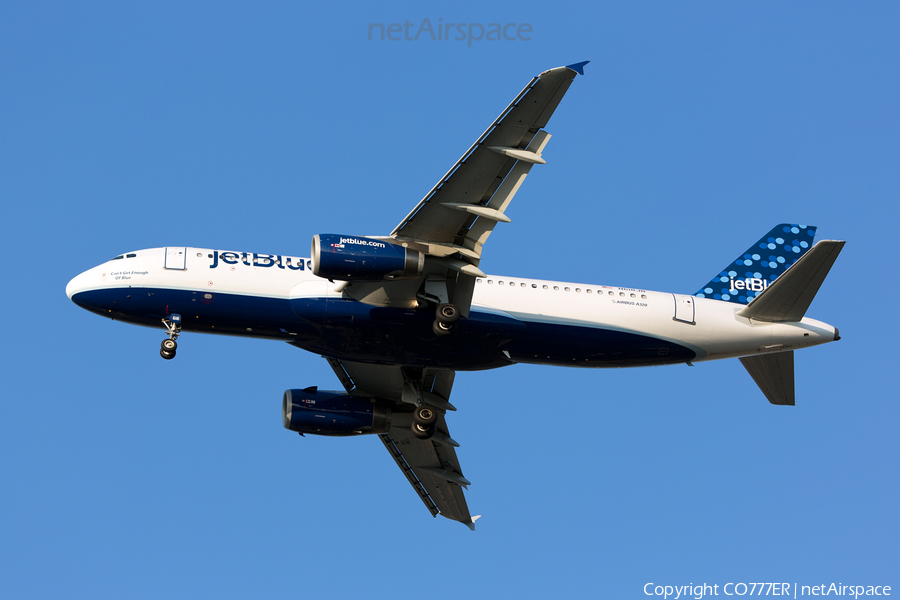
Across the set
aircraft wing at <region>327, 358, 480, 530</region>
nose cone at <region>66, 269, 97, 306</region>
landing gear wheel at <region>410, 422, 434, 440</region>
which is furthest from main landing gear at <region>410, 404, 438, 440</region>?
nose cone at <region>66, 269, 97, 306</region>

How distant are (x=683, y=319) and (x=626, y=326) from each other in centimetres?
231

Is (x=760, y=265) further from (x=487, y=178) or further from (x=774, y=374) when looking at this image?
(x=487, y=178)

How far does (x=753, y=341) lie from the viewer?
38.2 meters

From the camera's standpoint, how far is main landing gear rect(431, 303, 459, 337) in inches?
1391

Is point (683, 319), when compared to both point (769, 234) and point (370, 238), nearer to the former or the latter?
point (769, 234)

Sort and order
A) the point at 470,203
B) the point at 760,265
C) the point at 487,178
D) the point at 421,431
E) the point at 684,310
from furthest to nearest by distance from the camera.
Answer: the point at 760,265 → the point at 421,431 → the point at 684,310 → the point at 470,203 → the point at 487,178

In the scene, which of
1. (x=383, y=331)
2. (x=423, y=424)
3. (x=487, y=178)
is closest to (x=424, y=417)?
(x=423, y=424)

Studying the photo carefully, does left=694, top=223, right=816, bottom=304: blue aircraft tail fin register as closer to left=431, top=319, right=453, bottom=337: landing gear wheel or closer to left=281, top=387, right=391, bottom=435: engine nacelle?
left=431, top=319, right=453, bottom=337: landing gear wheel

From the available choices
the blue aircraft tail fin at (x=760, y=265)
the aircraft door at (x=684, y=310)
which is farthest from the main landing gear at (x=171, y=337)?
the blue aircraft tail fin at (x=760, y=265)

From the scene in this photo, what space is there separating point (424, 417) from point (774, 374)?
14.1m

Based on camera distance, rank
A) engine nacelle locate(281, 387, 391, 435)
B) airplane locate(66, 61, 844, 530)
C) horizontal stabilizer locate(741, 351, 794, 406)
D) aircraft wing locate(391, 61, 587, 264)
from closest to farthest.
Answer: aircraft wing locate(391, 61, 587, 264) → airplane locate(66, 61, 844, 530) → horizontal stabilizer locate(741, 351, 794, 406) → engine nacelle locate(281, 387, 391, 435)

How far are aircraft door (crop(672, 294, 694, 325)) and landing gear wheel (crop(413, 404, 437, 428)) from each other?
407 inches

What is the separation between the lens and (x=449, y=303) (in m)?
36.0

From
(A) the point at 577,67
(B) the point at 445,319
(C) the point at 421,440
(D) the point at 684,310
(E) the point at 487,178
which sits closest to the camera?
(A) the point at 577,67
